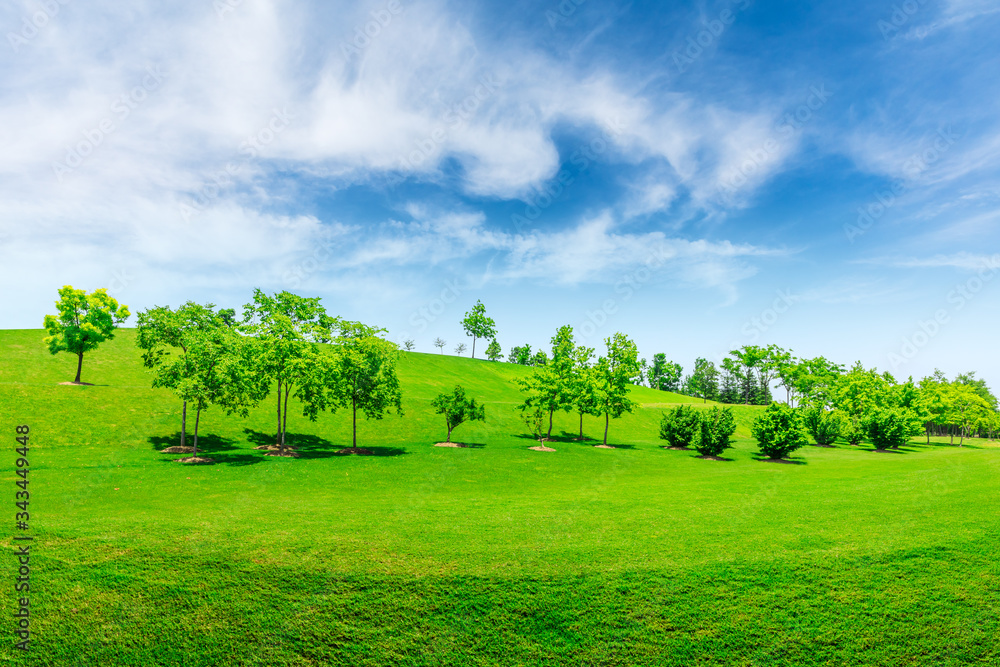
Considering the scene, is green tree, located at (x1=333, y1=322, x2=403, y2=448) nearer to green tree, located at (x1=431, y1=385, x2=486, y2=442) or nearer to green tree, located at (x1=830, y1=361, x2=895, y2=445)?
green tree, located at (x1=431, y1=385, x2=486, y2=442)

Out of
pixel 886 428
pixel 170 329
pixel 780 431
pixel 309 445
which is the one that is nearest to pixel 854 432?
pixel 886 428

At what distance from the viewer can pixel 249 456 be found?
3378 centimetres

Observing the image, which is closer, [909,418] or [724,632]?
[724,632]

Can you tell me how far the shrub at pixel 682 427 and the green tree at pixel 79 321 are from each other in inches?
2635

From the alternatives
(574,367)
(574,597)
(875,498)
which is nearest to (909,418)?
(574,367)

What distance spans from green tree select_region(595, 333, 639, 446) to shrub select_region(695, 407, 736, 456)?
28.4 ft

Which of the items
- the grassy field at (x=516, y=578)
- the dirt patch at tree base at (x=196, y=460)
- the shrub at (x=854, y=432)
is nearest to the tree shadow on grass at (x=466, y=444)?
the dirt patch at tree base at (x=196, y=460)

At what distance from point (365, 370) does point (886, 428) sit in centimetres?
6276

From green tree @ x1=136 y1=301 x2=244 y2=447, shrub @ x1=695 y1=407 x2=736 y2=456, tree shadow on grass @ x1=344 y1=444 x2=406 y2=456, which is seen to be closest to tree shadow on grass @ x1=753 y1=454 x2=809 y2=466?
shrub @ x1=695 y1=407 x2=736 y2=456

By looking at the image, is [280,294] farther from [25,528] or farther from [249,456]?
[25,528]

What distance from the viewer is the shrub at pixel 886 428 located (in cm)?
5703

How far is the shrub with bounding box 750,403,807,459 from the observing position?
42125 millimetres

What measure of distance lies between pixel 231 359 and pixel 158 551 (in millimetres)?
23752

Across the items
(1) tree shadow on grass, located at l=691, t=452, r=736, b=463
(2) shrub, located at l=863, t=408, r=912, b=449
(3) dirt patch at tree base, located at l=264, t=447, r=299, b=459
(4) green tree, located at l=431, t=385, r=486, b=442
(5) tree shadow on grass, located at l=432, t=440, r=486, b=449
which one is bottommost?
(1) tree shadow on grass, located at l=691, t=452, r=736, b=463
